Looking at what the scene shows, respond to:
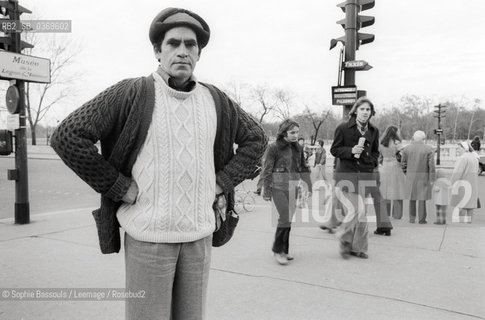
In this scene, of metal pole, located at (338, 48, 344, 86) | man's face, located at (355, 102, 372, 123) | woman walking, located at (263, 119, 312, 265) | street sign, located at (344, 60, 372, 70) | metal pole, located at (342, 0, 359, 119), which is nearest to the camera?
woman walking, located at (263, 119, 312, 265)

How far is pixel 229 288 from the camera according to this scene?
4055 millimetres

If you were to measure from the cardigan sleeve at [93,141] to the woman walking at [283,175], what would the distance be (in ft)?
10.5

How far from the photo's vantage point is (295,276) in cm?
446

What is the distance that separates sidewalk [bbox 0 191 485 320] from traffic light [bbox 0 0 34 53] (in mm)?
2799

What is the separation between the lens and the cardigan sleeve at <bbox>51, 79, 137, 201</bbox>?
192cm

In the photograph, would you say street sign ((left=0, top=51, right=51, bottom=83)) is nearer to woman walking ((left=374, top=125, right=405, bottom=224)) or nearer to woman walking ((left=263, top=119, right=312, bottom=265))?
woman walking ((left=263, top=119, right=312, bottom=265))

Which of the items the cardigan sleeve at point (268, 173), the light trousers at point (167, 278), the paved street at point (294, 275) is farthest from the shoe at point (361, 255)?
the light trousers at point (167, 278)

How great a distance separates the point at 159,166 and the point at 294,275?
114 inches

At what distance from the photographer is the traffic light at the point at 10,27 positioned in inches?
268

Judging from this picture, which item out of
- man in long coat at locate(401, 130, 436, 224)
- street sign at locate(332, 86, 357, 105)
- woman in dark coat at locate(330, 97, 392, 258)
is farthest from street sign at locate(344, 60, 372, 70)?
woman in dark coat at locate(330, 97, 392, 258)

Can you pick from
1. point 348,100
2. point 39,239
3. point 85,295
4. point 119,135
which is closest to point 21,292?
point 85,295

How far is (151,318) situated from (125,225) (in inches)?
16.5

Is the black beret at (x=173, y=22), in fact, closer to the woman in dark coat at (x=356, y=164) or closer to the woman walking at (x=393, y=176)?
the woman in dark coat at (x=356, y=164)

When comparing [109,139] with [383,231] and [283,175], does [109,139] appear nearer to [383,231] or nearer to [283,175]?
[283,175]
